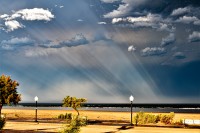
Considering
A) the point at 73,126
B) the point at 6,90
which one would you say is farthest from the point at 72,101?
the point at 73,126

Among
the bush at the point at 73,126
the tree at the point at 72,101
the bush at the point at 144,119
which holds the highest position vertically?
the tree at the point at 72,101

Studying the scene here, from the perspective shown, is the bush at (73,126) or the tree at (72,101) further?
the tree at (72,101)

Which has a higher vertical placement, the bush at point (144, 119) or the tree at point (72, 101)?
the tree at point (72, 101)

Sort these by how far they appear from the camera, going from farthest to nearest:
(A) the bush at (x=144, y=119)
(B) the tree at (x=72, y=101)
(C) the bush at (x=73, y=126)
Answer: (B) the tree at (x=72, y=101), (A) the bush at (x=144, y=119), (C) the bush at (x=73, y=126)

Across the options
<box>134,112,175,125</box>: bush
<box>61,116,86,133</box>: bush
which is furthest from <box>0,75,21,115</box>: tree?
<box>61,116,86,133</box>: bush

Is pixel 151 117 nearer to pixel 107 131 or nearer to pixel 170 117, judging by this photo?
pixel 170 117

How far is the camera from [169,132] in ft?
98.5

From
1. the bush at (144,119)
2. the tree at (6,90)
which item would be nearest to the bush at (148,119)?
the bush at (144,119)

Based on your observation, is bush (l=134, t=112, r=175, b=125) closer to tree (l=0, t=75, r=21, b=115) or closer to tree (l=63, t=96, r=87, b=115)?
tree (l=63, t=96, r=87, b=115)

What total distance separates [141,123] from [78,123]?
2210 cm

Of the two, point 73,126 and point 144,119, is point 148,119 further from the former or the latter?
point 73,126

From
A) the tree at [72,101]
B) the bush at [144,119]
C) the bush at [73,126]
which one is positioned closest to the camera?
the bush at [73,126]

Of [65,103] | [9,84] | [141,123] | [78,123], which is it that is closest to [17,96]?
[9,84]

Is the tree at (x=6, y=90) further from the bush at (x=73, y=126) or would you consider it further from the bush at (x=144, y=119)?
the bush at (x=73, y=126)
